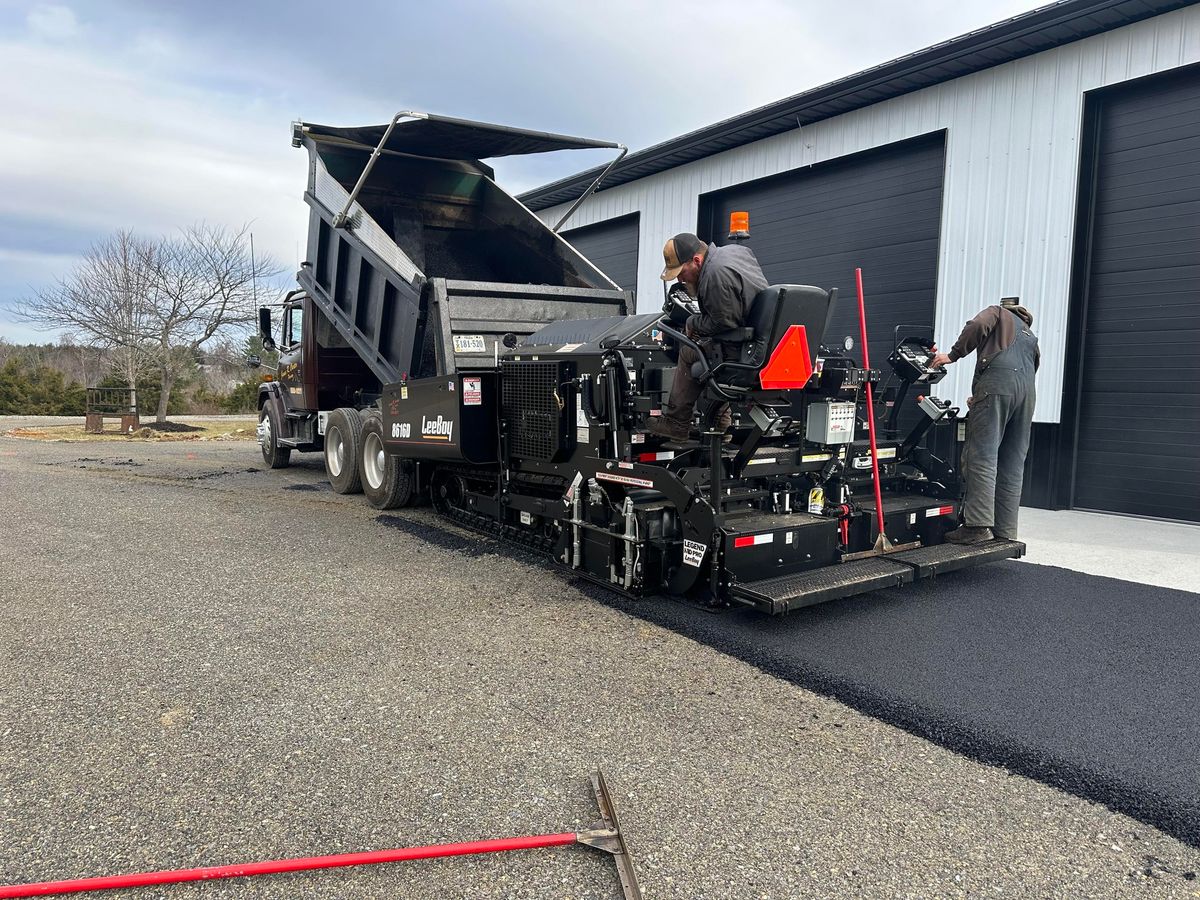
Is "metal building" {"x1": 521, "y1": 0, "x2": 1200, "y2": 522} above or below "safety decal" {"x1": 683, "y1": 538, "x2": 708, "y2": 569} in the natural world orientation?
above

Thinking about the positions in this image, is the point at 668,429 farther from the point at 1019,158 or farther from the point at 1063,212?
the point at 1019,158

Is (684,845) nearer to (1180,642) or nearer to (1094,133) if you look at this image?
(1180,642)

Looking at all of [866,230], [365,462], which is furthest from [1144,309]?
[365,462]

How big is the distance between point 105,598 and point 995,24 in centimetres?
894

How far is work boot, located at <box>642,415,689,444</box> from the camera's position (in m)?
4.57

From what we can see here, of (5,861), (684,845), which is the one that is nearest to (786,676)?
(684,845)

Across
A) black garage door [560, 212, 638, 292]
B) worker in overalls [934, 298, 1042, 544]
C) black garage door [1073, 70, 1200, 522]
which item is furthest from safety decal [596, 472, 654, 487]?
black garage door [560, 212, 638, 292]

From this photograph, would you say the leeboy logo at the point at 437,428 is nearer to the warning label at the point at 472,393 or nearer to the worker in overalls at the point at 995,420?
the warning label at the point at 472,393

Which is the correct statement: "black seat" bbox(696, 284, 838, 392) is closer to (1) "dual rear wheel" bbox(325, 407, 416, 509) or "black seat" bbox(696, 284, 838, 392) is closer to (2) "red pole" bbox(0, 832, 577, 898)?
(2) "red pole" bbox(0, 832, 577, 898)

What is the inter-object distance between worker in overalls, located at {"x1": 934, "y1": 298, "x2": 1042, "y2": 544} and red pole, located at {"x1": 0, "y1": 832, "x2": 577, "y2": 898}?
3.99 m

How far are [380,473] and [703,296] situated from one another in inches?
180

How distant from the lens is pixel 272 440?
433 inches

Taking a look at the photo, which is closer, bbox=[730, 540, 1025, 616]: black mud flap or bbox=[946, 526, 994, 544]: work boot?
bbox=[730, 540, 1025, 616]: black mud flap

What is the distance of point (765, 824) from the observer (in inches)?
93.0
